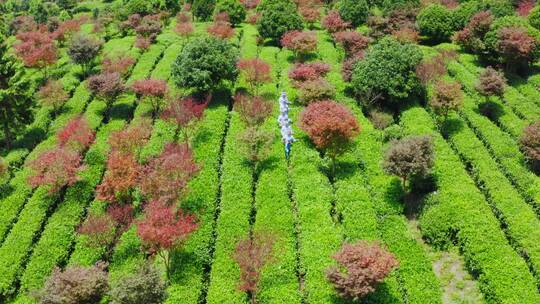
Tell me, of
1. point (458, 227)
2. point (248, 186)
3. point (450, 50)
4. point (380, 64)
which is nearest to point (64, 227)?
point (248, 186)

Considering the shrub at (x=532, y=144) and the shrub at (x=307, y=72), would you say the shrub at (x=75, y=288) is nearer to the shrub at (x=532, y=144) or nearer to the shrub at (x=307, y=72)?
the shrub at (x=307, y=72)

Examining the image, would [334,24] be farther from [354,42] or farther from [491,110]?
[491,110]

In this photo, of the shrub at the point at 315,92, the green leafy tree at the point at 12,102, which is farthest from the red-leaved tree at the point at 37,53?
the shrub at the point at 315,92

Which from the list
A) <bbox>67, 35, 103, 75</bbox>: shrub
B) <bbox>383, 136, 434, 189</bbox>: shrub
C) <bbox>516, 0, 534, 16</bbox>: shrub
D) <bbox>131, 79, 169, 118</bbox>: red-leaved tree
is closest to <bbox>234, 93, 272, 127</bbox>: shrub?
<bbox>131, 79, 169, 118</bbox>: red-leaved tree

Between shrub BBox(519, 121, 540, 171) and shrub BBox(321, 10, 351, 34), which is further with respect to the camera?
shrub BBox(321, 10, 351, 34)

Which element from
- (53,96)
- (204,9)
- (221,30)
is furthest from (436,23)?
(53,96)

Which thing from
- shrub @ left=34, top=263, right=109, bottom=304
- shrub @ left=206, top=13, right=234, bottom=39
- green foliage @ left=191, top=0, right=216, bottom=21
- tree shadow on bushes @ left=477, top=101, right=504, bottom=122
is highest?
shrub @ left=34, top=263, right=109, bottom=304

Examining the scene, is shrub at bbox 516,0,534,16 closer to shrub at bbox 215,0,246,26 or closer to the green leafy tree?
shrub at bbox 215,0,246,26
